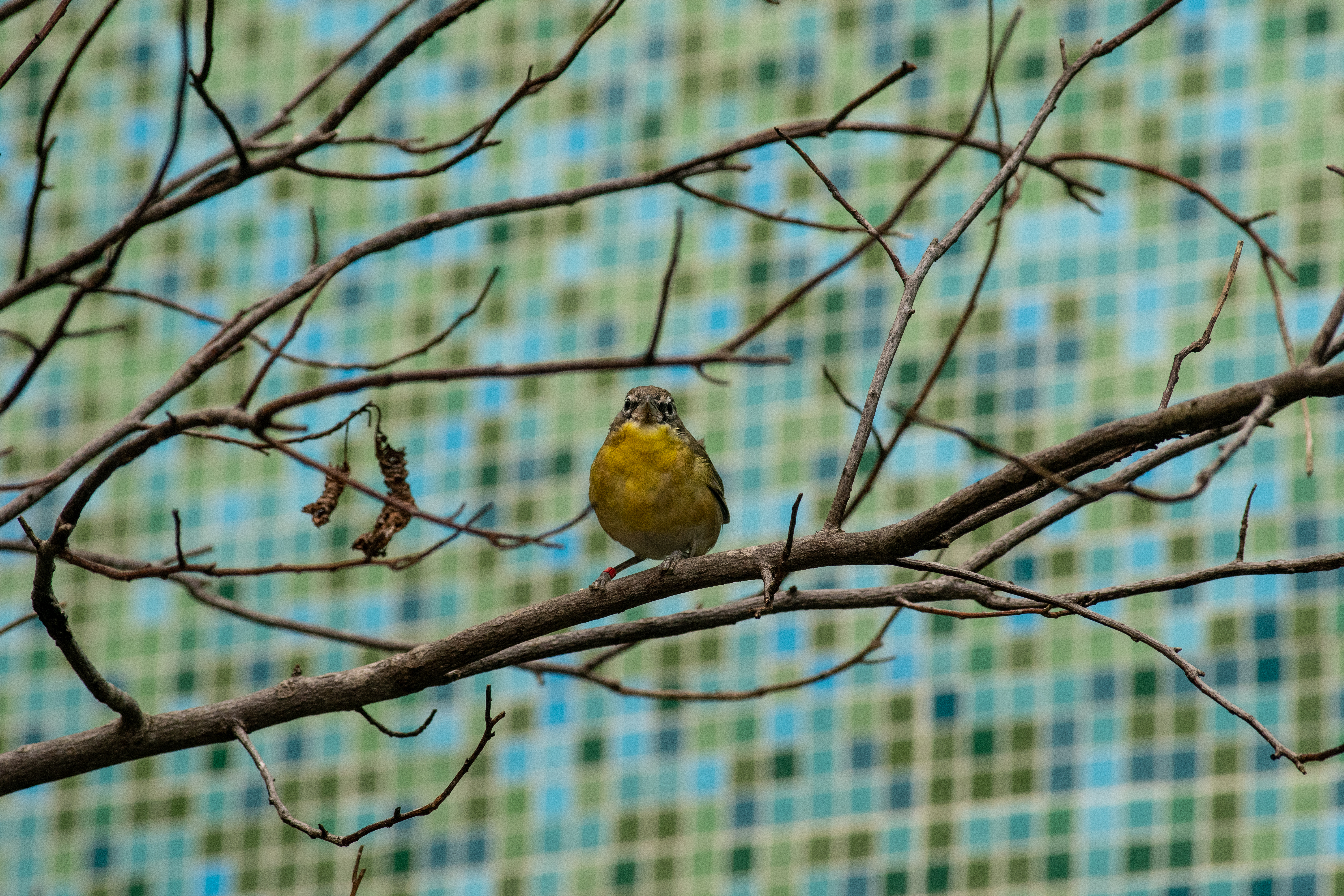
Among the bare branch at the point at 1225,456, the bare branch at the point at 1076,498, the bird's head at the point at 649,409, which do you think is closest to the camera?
the bare branch at the point at 1225,456

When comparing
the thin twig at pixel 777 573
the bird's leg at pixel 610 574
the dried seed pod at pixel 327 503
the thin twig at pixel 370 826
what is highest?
the dried seed pod at pixel 327 503

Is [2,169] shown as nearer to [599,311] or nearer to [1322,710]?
[599,311]

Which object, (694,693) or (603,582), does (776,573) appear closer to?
(603,582)

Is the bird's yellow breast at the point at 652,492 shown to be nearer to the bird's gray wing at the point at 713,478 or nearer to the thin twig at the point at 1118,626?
the bird's gray wing at the point at 713,478

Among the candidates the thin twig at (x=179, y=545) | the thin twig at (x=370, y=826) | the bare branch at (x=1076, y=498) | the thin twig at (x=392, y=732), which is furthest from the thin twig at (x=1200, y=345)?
the thin twig at (x=179, y=545)

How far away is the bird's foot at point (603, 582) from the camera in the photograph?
14.6 feet

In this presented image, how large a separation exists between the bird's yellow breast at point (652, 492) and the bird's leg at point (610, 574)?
0.29 ft

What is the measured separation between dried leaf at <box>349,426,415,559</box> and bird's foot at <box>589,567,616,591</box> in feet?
1.58

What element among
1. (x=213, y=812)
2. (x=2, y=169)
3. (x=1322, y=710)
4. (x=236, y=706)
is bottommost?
(x=213, y=812)

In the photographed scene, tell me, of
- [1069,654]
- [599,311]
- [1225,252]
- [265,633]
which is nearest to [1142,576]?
[1069,654]

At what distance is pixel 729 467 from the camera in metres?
16.3

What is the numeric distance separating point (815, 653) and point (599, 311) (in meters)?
3.67

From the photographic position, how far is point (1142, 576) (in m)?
14.9

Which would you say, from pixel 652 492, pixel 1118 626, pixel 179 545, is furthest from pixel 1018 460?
pixel 652 492
